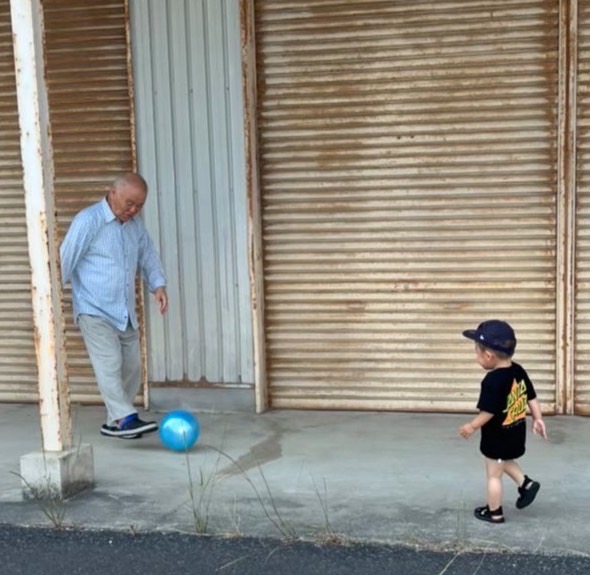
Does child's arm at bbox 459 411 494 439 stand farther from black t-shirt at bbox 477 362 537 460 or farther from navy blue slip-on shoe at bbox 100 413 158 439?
navy blue slip-on shoe at bbox 100 413 158 439

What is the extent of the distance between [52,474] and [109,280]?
154 centimetres

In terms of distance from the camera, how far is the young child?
400 cm

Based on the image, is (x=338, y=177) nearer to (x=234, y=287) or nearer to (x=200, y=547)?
(x=234, y=287)

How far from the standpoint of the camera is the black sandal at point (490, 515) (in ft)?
13.4

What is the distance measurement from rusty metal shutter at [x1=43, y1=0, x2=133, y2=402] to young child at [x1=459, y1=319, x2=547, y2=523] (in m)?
3.40

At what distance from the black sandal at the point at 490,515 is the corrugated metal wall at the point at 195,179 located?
101 inches

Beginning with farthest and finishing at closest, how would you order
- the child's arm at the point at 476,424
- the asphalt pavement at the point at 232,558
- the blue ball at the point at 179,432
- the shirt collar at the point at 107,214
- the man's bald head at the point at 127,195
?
the shirt collar at the point at 107,214, the man's bald head at the point at 127,195, the blue ball at the point at 179,432, the child's arm at the point at 476,424, the asphalt pavement at the point at 232,558

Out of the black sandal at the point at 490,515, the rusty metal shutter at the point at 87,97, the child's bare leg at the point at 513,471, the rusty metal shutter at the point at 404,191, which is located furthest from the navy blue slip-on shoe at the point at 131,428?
the child's bare leg at the point at 513,471

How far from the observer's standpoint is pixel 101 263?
5.65 metres

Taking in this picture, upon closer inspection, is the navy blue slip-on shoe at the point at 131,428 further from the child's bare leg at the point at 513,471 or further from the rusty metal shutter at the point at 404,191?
the child's bare leg at the point at 513,471

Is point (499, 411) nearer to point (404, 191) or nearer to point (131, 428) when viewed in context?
point (404, 191)

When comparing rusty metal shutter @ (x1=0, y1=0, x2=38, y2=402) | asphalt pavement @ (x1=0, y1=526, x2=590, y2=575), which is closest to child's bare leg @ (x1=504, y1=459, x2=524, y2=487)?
asphalt pavement @ (x1=0, y1=526, x2=590, y2=575)

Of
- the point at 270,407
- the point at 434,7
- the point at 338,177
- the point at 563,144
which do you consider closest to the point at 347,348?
the point at 270,407

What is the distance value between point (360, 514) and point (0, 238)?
391cm
